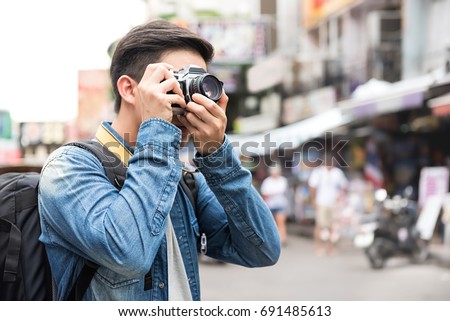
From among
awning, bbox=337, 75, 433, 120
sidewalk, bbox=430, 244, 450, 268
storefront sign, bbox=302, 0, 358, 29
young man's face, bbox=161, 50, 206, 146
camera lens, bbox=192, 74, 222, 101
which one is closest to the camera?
camera lens, bbox=192, 74, 222, 101

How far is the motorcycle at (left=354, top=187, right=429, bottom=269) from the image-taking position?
6.62 metres

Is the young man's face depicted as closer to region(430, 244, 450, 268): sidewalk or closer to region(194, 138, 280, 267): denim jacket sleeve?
region(194, 138, 280, 267): denim jacket sleeve

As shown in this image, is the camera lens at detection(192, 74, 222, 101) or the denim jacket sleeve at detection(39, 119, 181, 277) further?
the camera lens at detection(192, 74, 222, 101)

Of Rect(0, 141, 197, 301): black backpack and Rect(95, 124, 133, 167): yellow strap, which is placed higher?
Rect(95, 124, 133, 167): yellow strap

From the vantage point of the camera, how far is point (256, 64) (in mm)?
10672

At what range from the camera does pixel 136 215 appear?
1102 mm

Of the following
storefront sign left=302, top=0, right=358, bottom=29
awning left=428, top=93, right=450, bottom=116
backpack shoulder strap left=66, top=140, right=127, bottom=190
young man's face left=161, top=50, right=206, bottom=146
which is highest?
storefront sign left=302, top=0, right=358, bottom=29

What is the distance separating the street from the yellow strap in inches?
142

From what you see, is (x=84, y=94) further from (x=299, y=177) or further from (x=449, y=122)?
(x=449, y=122)

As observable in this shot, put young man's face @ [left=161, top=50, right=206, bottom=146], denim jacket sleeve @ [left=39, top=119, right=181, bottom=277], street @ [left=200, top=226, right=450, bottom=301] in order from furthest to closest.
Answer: street @ [left=200, top=226, right=450, bottom=301]
young man's face @ [left=161, top=50, right=206, bottom=146]
denim jacket sleeve @ [left=39, top=119, right=181, bottom=277]

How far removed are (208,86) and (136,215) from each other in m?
0.30

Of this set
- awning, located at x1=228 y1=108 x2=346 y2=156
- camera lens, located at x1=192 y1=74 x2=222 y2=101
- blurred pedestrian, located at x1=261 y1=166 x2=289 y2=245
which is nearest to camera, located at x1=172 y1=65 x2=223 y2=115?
camera lens, located at x1=192 y1=74 x2=222 y2=101

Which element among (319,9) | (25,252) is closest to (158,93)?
(25,252)

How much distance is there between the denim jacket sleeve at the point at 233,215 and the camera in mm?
1230
